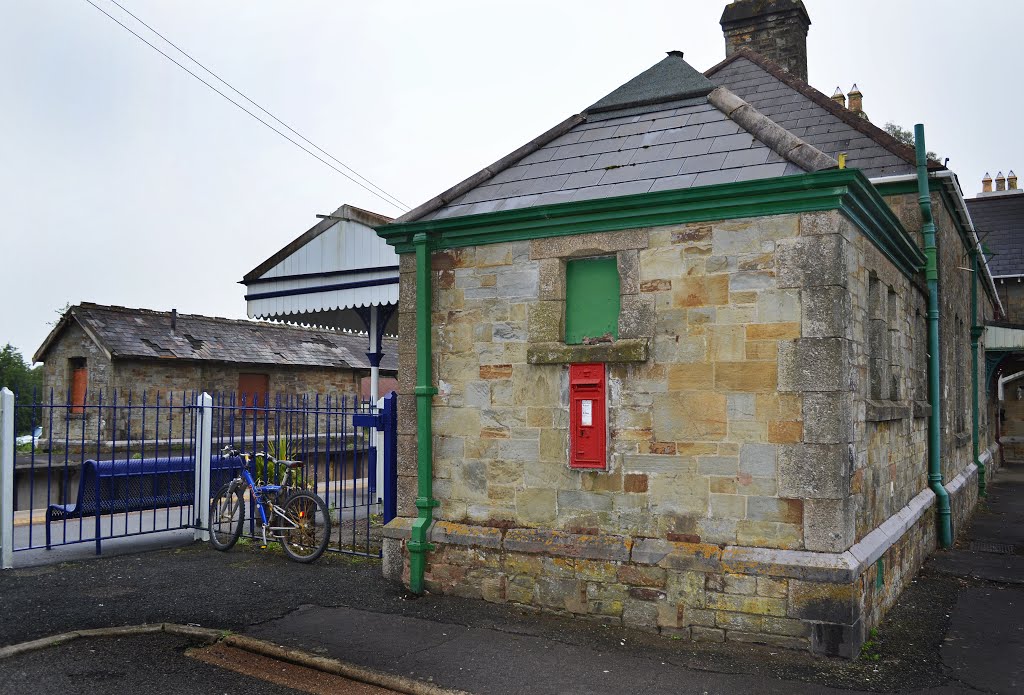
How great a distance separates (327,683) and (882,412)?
4.89 meters

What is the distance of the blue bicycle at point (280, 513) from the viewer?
8.41 m

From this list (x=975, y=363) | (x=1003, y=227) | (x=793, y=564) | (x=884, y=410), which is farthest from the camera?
(x=1003, y=227)

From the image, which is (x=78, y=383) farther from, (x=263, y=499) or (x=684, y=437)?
(x=684, y=437)

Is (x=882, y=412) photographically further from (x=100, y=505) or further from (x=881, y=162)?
(x=100, y=505)

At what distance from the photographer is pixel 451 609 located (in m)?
6.52

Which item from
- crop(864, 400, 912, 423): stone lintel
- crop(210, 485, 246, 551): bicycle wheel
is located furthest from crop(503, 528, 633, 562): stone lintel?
crop(210, 485, 246, 551): bicycle wheel

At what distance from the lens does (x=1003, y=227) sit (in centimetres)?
2472

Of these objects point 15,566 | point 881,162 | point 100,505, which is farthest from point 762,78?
point 15,566

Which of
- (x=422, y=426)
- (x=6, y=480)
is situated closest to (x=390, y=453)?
(x=422, y=426)

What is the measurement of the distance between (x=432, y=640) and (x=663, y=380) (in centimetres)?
262

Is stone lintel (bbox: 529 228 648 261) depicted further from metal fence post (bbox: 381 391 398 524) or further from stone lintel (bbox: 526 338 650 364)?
metal fence post (bbox: 381 391 398 524)

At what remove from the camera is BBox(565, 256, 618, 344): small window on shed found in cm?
643

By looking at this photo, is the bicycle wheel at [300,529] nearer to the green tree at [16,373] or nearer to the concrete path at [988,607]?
the concrete path at [988,607]

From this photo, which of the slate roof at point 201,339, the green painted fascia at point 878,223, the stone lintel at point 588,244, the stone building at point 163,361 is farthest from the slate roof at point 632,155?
the slate roof at point 201,339
